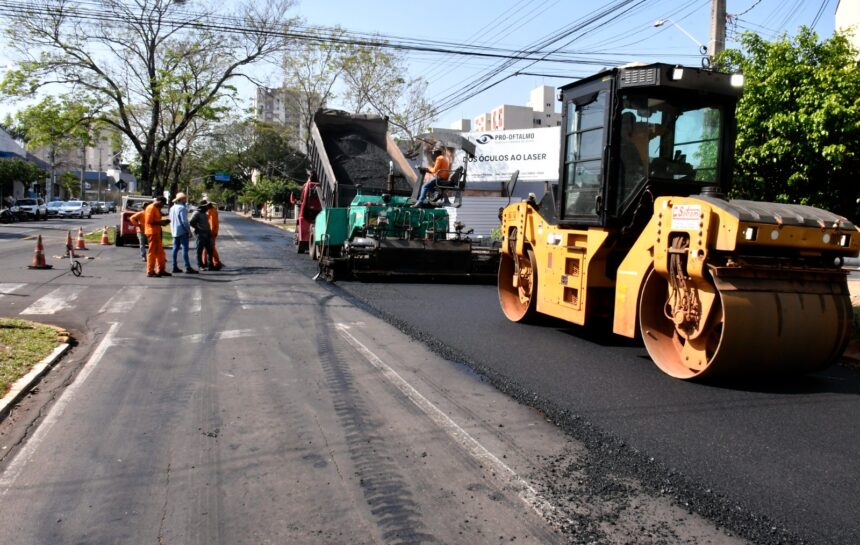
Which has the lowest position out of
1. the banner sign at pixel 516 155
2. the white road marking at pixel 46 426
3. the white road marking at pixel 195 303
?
the white road marking at pixel 46 426

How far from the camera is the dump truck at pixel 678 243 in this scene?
19.1ft

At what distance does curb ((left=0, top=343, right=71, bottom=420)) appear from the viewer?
527 cm

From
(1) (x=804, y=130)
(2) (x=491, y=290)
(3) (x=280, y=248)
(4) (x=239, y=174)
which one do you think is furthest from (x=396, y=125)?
(4) (x=239, y=174)

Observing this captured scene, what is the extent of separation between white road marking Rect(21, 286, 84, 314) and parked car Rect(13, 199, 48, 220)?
33.6 metres

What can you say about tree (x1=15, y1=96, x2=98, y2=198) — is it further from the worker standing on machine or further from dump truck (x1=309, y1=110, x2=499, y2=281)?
the worker standing on machine

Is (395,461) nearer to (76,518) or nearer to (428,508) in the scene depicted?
(428,508)

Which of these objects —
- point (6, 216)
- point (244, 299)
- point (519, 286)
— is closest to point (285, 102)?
point (6, 216)

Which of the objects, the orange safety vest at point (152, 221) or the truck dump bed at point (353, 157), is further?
the truck dump bed at point (353, 157)

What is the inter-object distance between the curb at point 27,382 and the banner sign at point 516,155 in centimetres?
2063

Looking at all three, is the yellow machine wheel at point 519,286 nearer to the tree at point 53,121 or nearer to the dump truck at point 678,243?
the dump truck at point 678,243

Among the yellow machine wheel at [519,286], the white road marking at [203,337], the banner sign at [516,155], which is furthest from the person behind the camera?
the banner sign at [516,155]

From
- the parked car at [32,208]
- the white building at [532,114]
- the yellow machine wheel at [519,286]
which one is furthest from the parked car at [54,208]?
the white building at [532,114]

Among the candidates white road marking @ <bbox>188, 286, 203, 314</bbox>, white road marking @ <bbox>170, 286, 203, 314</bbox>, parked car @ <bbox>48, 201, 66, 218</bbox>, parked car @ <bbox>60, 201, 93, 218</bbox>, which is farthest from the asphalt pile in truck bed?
parked car @ <bbox>60, 201, 93, 218</bbox>

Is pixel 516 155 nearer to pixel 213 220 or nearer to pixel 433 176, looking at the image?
pixel 433 176
